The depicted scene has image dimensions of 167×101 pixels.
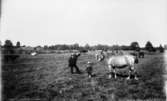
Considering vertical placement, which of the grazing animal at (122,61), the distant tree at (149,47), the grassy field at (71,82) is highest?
the distant tree at (149,47)

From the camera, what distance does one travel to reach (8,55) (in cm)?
283

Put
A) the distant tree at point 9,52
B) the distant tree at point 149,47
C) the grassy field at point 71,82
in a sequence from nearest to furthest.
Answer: the grassy field at point 71,82
the distant tree at point 9,52
the distant tree at point 149,47

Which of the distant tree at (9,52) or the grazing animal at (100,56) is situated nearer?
the distant tree at (9,52)

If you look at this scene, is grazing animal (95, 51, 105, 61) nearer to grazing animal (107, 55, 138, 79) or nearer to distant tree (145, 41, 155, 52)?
grazing animal (107, 55, 138, 79)

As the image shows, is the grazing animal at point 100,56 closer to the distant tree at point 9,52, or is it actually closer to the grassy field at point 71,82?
the grassy field at point 71,82

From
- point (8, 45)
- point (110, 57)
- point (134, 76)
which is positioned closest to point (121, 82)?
point (134, 76)

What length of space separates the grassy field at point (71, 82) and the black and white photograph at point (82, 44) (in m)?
0.02

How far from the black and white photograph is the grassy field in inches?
0.6

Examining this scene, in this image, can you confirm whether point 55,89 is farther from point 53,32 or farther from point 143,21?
point 143,21

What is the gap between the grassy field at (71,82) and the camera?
268 centimetres

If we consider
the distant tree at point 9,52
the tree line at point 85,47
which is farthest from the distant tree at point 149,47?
the distant tree at point 9,52

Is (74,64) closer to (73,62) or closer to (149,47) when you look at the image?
(73,62)

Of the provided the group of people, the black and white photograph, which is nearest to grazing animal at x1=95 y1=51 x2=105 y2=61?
the black and white photograph

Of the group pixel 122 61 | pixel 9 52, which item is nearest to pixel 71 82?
pixel 122 61
